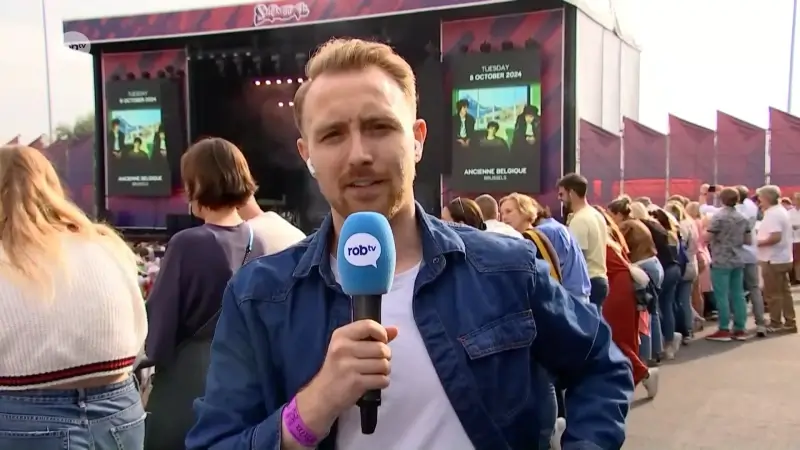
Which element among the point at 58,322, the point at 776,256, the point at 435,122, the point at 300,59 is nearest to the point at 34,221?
the point at 58,322

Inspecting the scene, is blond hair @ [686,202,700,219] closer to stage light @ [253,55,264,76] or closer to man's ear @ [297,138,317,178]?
man's ear @ [297,138,317,178]

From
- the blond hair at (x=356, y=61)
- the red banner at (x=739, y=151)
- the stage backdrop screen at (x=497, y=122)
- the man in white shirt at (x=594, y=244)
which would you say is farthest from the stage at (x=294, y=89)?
the blond hair at (x=356, y=61)

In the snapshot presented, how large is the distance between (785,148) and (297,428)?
13185mm

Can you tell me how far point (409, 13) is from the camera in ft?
41.8

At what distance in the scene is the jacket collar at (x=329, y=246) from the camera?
128 centimetres

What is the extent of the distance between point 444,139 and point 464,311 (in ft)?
36.4

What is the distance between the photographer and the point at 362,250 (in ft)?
3.57

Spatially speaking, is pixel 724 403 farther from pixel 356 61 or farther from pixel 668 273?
pixel 356 61

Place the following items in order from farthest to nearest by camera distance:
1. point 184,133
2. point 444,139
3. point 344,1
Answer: point 184,133 → point 344,1 → point 444,139

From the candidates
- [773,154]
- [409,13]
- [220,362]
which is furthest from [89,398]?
[773,154]

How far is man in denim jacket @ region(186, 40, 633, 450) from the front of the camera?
1.22 meters

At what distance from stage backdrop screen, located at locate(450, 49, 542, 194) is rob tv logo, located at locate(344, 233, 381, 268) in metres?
10.6

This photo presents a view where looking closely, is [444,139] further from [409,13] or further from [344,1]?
[344,1]

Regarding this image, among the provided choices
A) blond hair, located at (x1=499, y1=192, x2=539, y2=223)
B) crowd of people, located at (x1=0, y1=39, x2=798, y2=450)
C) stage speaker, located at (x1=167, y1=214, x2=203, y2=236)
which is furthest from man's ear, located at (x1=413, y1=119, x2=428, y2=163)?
stage speaker, located at (x1=167, y1=214, x2=203, y2=236)
